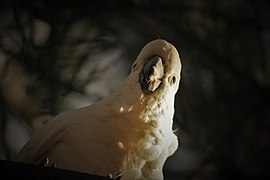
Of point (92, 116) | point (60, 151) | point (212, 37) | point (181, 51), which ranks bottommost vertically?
point (60, 151)

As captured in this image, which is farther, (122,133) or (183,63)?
(183,63)

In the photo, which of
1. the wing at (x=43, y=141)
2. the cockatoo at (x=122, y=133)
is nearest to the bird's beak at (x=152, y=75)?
the cockatoo at (x=122, y=133)

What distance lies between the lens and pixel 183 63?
4.70ft

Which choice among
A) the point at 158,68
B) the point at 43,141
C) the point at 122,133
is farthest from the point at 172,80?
the point at 43,141

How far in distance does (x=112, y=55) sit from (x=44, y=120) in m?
0.28

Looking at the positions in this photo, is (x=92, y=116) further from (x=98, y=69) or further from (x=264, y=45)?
(x=264, y=45)

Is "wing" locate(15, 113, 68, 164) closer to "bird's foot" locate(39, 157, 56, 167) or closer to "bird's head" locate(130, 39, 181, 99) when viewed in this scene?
"bird's foot" locate(39, 157, 56, 167)

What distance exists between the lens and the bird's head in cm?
128

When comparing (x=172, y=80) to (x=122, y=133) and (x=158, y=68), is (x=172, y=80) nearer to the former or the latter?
(x=158, y=68)

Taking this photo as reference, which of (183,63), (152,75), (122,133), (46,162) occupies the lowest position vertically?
(46,162)

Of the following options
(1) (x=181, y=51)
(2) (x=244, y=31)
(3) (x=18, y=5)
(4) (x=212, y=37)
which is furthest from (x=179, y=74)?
(3) (x=18, y=5)

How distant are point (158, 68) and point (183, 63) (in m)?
0.17

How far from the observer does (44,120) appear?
1.27 m

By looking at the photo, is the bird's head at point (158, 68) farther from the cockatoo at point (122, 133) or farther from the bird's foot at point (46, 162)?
the bird's foot at point (46, 162)
